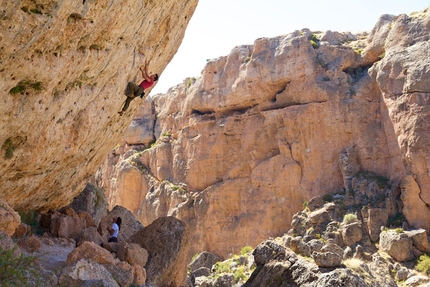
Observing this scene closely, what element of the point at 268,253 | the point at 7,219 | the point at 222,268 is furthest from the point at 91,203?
the point at 222,268

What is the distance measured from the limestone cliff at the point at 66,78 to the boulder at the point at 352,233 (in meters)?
16.9

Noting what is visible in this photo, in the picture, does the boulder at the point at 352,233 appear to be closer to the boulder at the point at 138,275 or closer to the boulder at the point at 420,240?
the boulder at the point at 420,240

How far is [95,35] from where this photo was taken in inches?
380

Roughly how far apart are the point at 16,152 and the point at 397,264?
21.1 m

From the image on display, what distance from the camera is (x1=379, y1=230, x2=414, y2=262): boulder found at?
84.1 feet

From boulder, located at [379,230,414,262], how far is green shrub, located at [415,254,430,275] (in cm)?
58

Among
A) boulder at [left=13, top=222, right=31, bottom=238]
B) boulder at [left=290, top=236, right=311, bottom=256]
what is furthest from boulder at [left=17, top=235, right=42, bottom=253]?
boulder at [left=290, top=236, right=311, bottom=256]

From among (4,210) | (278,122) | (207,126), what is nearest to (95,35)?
(4,210)

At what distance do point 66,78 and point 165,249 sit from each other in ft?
20.9

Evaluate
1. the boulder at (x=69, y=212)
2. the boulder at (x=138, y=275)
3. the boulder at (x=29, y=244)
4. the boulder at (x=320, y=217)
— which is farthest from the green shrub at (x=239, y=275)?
the boulder at (x=29, y=244)

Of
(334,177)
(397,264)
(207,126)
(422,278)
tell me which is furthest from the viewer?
(207,126)

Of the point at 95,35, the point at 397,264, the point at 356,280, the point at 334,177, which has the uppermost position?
the point at 334,177

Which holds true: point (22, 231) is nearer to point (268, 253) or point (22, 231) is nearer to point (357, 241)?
point (268, 253)

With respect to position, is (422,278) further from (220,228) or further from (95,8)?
(95,8)
